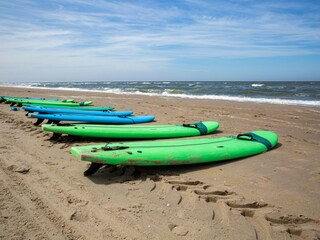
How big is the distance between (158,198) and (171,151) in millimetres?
945

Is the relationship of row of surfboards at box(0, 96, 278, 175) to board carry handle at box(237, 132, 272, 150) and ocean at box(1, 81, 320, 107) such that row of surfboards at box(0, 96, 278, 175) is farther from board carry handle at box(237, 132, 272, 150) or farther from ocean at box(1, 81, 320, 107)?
ocean at box(1, 81, 320, 107)

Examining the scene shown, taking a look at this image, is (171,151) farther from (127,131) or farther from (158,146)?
(127,131)

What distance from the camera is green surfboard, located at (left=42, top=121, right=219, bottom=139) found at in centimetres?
475

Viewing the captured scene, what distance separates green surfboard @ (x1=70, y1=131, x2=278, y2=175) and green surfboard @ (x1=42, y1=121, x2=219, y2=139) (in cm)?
106

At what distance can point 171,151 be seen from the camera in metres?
3.55

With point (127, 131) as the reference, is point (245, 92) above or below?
above

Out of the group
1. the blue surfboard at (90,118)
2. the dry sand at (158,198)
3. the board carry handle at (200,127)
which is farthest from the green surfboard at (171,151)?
the blue surfboard at (90,118)

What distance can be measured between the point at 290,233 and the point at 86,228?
1.66 metres

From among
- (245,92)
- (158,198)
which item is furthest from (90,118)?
(245,92)

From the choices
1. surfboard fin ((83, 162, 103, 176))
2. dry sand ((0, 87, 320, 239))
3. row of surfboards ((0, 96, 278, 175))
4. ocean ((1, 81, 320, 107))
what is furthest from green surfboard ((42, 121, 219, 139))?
ocean ((1, 81, 320, 107))

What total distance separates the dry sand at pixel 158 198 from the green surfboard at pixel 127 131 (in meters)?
0.45

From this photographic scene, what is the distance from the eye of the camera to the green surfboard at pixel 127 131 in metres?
4.75

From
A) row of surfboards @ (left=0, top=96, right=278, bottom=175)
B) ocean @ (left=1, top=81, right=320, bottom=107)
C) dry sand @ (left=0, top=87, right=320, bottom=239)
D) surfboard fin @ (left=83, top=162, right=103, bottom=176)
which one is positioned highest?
ocean @ (left=1, top=81, right=320, bottom=107)

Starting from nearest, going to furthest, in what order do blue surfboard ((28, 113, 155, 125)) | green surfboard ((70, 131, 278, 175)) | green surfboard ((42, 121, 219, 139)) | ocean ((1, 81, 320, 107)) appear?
green surfboard ((70, 131, 278, 175))
green surfboard ((42, 121, 219, 139))
blue surfboard ((28, 113, 155, 125))
ocean ((1, 81, 320, 107))
